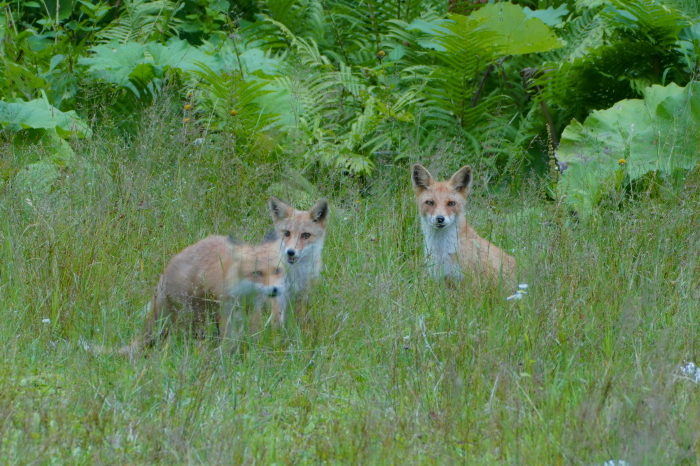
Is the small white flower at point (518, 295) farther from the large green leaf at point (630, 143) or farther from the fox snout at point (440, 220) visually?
the large green leaf at point (630, 143)

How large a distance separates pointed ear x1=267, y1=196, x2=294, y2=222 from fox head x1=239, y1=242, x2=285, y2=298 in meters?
0.58

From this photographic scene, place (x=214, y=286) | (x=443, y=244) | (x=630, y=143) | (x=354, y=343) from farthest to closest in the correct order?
(x=630, y=143) → (x=443, y=244) → (x=214, y=286) → (x=354, y=343)

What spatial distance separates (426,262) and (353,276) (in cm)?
64

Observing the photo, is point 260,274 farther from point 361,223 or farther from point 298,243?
point 361,223

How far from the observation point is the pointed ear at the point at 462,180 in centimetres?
679

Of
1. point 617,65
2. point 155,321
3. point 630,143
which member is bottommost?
point 155,321

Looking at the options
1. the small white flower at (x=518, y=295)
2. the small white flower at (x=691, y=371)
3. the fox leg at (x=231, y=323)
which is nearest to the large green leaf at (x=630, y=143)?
the small white flower at (x=518, y=295)

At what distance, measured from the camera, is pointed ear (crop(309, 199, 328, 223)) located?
224 inches

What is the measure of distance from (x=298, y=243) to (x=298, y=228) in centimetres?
14

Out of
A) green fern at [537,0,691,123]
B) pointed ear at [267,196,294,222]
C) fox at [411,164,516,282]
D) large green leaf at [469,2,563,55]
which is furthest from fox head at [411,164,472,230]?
green fern at [537,0,691,123]

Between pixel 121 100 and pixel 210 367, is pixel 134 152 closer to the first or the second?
pixel 121 100

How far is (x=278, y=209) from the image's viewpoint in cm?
573

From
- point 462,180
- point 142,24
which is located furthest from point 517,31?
point 142,24

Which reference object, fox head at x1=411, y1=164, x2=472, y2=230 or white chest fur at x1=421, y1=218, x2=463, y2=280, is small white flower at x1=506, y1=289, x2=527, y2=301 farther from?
fox head at x1=411, y1=164, x2=472, y2=230
